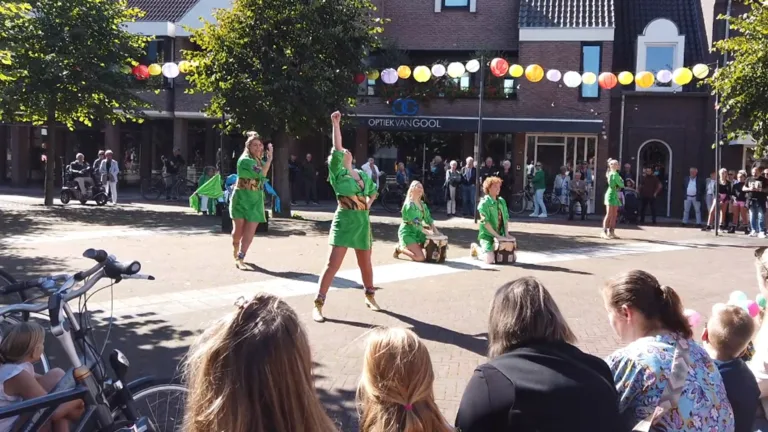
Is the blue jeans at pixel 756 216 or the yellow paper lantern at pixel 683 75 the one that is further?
the blue jeans at pixel 756 216

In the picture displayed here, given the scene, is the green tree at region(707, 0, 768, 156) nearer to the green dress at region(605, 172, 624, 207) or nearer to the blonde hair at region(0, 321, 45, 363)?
the green dress at region(605, 172, 624, 207)

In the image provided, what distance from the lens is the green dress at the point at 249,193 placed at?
10.1 metres

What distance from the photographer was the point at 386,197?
22.9m

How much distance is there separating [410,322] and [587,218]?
53.3 ft

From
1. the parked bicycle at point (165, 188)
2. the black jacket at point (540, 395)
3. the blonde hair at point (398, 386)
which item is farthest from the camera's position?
the parked bicycle at point (165, 188)

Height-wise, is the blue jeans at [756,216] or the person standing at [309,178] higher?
the person standing at [309,178]

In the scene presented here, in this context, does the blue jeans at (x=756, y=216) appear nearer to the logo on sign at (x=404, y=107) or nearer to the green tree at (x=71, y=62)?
the logo on sign at (x=404, y=107)

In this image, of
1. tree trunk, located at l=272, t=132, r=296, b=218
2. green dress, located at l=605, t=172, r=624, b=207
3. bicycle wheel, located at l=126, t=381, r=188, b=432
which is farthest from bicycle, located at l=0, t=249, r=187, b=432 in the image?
tree trunk, located at l=272, t=132, r=296, b=218

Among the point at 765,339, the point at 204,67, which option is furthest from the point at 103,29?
the point at 765,339

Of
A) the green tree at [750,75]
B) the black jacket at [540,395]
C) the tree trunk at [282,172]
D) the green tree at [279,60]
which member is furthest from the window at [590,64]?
the black jacket at [540,395]

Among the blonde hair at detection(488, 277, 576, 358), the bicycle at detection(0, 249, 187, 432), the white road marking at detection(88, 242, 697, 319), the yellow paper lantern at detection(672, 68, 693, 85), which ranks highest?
the yellow paper lantern at detection(672, 68, 693, 85)

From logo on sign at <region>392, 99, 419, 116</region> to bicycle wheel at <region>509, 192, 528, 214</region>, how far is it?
4569 millimetres

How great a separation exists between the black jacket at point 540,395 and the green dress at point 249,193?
771 centimetres

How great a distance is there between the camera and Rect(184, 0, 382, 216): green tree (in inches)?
659
